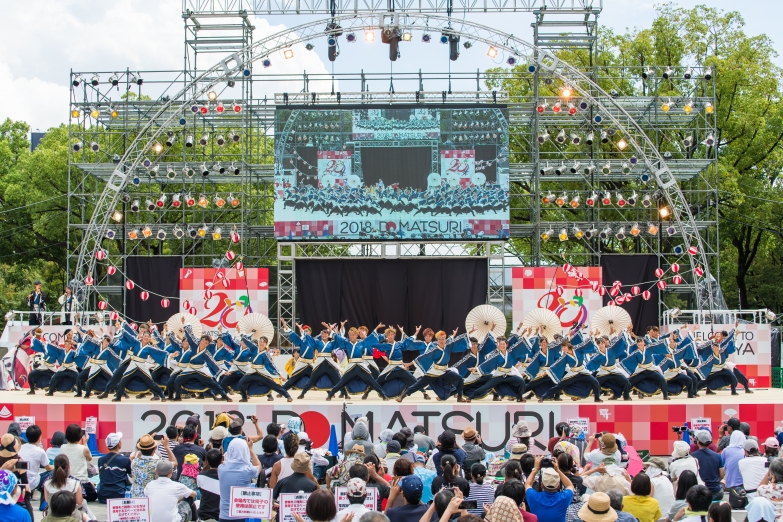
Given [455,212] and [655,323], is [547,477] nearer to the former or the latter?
[455,212]

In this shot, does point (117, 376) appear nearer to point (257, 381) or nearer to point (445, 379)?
point (257, 381)

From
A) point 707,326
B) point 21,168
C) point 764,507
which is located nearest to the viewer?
point 764,507

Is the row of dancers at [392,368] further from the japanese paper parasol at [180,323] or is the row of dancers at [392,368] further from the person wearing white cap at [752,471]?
the person wearing white cap at [752,471]

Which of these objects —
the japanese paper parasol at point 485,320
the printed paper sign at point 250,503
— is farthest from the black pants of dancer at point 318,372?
the printed paper sign at point 250,503

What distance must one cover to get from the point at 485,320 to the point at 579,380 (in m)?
4.28

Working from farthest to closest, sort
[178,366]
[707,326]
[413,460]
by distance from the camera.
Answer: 1. [707,326]
2. [178,366]
3. [413,460]

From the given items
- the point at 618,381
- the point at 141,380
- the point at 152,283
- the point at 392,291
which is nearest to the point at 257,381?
the point at 141,380

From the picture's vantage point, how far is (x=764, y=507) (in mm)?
6574

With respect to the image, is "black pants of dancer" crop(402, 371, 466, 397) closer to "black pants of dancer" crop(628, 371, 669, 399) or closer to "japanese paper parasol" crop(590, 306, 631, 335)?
"black pants of dancer" crop(628, 371, 669, 399)

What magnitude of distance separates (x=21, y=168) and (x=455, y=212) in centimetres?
2105

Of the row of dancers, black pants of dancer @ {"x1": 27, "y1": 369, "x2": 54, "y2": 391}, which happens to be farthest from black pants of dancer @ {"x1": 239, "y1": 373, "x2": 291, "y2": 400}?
black pants of dancer @ {"x1": 27, "y1": 369, "x2": 54, "y2": 391}

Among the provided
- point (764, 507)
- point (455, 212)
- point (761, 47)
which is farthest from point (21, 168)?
point (764, 507)

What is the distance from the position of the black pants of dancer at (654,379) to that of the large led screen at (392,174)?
743 cm

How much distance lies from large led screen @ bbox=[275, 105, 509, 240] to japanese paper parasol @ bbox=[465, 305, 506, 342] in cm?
372
